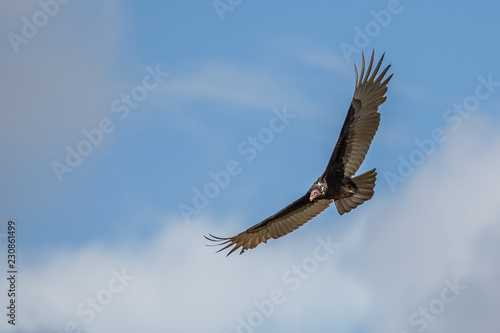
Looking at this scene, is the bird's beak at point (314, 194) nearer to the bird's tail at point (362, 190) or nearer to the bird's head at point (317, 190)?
the bird's head at point (317, 190)

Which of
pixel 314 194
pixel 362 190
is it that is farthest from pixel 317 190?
pixel 362 190

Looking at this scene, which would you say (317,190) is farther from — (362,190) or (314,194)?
(362,190)

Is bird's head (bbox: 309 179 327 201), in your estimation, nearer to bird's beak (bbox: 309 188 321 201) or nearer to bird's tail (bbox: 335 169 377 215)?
bird's beak (bbox: 309 188 321 201)

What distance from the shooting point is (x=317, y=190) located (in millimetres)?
35656

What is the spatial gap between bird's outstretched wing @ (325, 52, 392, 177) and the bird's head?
1.28ft

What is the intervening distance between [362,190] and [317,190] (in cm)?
152

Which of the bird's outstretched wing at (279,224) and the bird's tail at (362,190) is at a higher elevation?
the bird's outstretched wing at (279,224)

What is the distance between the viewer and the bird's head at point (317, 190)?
3556 cm

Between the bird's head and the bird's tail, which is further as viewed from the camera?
the bird's head

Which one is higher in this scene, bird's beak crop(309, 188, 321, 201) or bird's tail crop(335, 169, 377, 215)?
bird's beak crop(309, 188, 321, 201)

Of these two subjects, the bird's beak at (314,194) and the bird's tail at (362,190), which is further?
the bird's beak at (314,194)

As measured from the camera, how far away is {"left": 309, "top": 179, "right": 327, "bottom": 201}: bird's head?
35.6 metres

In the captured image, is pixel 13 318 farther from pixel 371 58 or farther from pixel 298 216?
pixel 371 58

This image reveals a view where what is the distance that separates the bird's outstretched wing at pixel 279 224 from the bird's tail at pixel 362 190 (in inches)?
68.3
